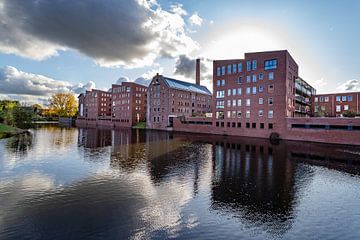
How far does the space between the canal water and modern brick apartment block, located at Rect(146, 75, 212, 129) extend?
61492mm

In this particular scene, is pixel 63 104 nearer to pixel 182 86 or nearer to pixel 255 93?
pixel 182 86

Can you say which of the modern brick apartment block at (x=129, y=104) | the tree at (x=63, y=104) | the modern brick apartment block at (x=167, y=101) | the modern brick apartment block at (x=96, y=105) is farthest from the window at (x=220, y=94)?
the tree at (x=63, y=104)

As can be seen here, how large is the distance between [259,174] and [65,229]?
17838mm

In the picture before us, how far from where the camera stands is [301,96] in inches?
2672

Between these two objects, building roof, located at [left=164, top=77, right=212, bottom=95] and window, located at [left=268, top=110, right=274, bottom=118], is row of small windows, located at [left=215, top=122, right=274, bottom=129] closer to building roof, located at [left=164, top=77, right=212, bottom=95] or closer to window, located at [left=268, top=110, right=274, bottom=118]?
window, located at [left=268, top=110, right=274, bottom=118]

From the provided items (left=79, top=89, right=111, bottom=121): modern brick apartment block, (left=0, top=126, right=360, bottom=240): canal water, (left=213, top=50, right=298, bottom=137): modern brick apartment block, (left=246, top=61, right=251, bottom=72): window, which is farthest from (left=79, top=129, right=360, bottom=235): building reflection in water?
(left=79, top=89, right=111, bottom=121): modern brick apartment block

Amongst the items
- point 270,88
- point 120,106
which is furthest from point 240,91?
point 120,106

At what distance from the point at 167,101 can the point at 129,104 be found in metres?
23.6

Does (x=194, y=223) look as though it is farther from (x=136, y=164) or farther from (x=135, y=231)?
(x=136, y=164)

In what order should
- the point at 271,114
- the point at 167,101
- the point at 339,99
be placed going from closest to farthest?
the point at 271,114 < the point at 339,99 < the point at 167,101

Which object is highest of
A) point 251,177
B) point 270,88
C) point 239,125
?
point 270,88

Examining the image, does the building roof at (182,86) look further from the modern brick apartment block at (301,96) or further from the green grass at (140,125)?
the modern brick apartment block at (301,96)

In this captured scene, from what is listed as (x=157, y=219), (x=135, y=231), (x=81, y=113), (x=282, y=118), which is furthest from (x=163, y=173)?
(x=81, y=113)

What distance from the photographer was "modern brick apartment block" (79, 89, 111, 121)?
12538 centimetres
